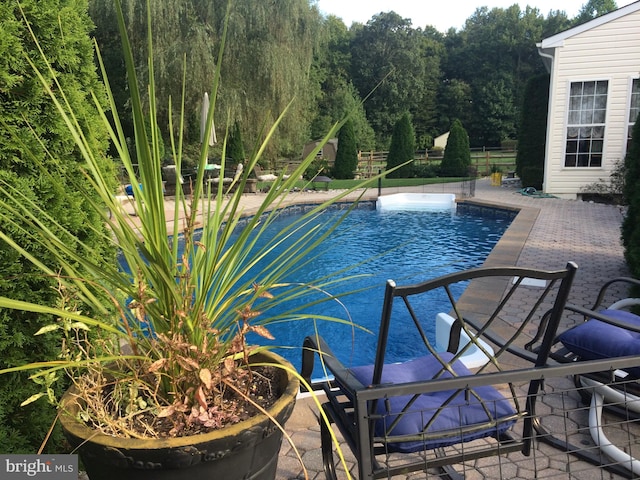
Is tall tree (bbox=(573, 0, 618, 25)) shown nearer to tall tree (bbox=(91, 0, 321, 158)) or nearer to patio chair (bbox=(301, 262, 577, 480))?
tall tree (bbox=(91, 0, 321, 158))

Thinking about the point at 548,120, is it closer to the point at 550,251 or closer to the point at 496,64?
the point at 550,251

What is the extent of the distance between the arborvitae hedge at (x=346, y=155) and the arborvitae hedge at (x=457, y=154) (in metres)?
3.53

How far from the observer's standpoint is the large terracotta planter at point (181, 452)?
1.12 metres

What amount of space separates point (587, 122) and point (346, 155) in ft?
30.8

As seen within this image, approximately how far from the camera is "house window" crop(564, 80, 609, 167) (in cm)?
1035

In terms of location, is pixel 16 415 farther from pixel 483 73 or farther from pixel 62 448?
pixel 483 73

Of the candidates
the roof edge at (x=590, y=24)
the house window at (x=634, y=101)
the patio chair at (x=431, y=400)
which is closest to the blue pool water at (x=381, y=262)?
the patio chair at (x=431, y=400)

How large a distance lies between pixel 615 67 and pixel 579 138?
61.4 inches

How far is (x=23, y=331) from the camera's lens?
1.58 metres

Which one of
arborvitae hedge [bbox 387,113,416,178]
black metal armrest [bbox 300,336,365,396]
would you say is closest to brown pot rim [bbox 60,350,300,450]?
black metal armrest [bbox 300,336,365,396]

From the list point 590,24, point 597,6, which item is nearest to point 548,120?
point 590,24

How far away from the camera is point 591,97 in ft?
34.2

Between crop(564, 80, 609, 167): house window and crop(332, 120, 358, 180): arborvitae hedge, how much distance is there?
888 centimetres

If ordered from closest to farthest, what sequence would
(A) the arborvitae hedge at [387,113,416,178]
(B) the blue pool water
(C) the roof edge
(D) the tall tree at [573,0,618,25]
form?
(B) the blue pool water → (C) the roof edge → (A) the arborvitae hedge at [387,113,416,178] → (D) the tall tree at [573,0,618,25]
